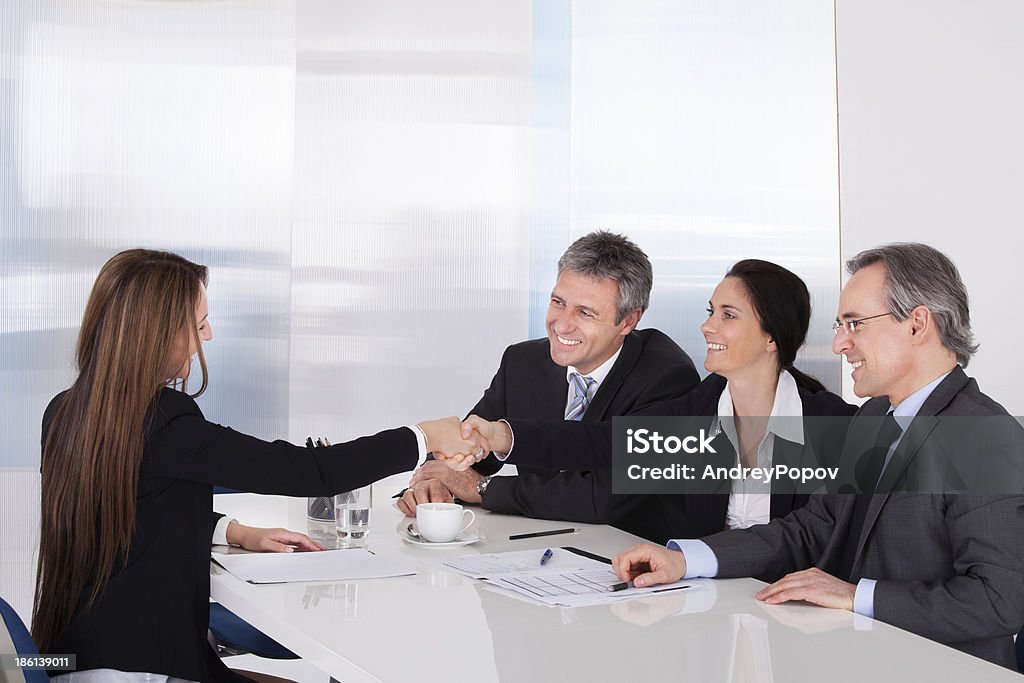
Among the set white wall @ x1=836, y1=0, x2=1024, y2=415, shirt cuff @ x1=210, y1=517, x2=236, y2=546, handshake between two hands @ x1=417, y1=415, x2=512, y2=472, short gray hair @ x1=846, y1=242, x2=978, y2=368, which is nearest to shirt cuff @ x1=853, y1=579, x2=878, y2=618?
short gray hair @ x1=846, y1=242, x2=978, y2=368

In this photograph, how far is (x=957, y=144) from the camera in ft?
13.3

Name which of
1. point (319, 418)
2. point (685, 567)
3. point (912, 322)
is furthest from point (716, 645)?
point (319, 418)

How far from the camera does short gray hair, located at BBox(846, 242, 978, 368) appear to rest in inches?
83.0

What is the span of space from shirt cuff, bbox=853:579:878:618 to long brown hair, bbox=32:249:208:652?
4.08 ft

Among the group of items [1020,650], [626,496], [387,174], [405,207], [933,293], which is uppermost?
[387,174]

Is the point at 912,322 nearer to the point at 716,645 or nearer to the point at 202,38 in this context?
the point at 716,645

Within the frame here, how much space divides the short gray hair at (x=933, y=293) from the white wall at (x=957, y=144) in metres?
2.08

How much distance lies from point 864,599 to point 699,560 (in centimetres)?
33

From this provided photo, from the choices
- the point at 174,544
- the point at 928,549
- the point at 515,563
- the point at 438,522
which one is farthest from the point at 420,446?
the point at 928,549

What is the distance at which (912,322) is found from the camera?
83.4 inches

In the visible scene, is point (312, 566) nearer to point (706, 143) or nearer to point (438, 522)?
point (438, 522)

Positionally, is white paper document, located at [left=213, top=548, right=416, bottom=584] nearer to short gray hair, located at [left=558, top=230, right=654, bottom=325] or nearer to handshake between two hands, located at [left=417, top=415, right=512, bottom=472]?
handshake between two hands, located at [left=417, top=415, right=512, bottom=472]

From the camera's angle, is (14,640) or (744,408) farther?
(744,408)

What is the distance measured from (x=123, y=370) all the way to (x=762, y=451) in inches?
60.5
